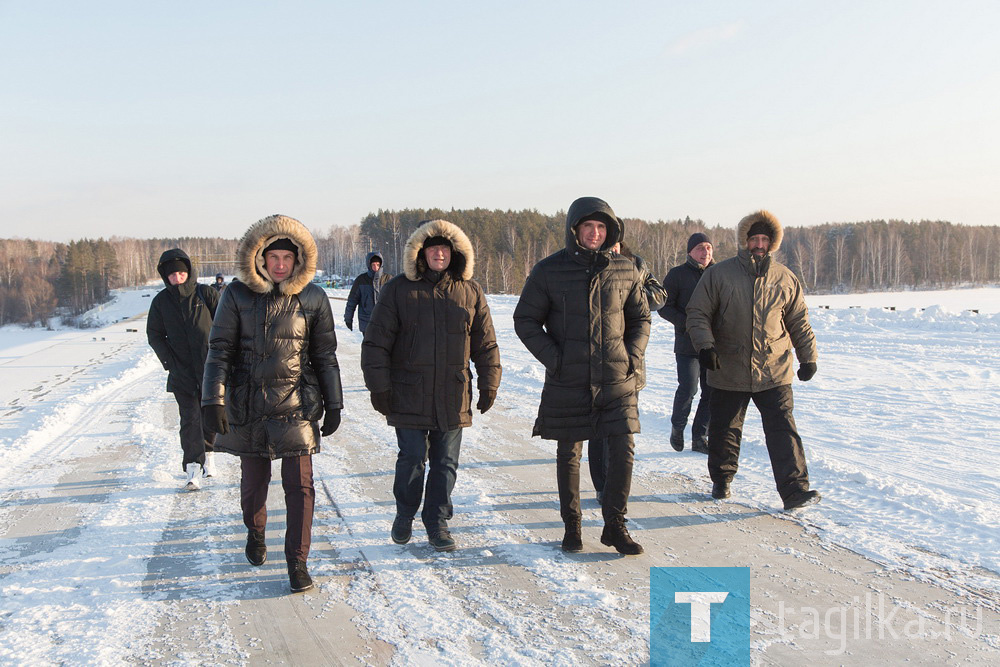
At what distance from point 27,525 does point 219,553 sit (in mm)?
1709

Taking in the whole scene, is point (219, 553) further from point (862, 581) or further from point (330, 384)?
point (862, 581)

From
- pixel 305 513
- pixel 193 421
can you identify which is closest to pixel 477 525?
pixel 305 513

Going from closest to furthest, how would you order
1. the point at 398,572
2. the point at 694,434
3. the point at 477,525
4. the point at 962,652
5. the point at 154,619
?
1. the point at 962,652
2. the point at 154,619
3. the point at 398,572
4. the point at 477,525
5. the point at 694,434

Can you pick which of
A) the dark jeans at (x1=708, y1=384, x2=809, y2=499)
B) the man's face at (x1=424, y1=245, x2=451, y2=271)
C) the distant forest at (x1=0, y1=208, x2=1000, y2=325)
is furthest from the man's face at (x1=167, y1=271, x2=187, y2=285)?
the distant forest at (x1=0, y1=208, x2=1000, y2=325)

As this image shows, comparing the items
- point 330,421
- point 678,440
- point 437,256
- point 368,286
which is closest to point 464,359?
point 437,256

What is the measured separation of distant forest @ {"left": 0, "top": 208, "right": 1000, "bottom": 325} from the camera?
74.9 metres

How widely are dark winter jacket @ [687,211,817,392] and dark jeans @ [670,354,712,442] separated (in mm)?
1320

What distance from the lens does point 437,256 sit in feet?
13.5

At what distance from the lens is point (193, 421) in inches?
215

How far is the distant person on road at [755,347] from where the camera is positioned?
4613 millimetres

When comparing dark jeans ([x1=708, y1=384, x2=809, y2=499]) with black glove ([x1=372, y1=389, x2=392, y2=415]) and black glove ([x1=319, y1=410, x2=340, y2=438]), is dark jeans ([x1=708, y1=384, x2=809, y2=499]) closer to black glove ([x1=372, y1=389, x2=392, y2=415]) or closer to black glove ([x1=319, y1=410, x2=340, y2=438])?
black glove ([x1=372, y1=389, x2=392, y2=415])

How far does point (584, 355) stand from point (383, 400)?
4.14ft

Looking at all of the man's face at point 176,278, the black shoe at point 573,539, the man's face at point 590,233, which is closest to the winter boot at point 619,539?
the black shoe at point 573,539

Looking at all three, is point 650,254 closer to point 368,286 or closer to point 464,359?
point 368,286
